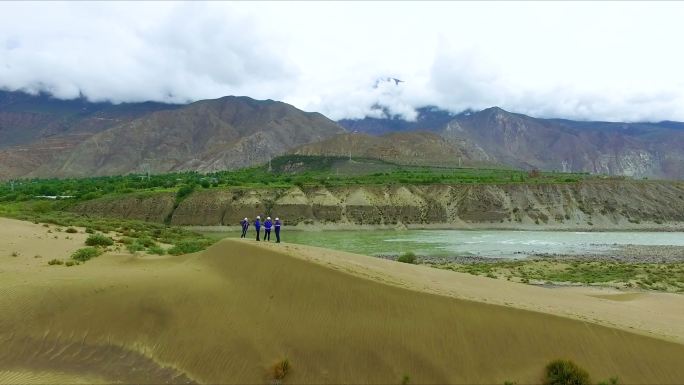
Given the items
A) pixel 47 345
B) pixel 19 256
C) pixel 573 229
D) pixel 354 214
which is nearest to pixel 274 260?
pixel 47 345

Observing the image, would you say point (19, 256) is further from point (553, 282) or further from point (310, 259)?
point (553, 282)

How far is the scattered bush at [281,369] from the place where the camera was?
11.7 m

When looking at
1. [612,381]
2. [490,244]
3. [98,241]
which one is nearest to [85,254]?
[98,241]

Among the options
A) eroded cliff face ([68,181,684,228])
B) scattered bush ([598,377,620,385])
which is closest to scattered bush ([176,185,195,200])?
eroded cliff face ([68,181,684,228])

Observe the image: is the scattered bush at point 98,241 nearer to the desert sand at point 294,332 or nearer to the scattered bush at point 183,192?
the desert sand at point 294,332

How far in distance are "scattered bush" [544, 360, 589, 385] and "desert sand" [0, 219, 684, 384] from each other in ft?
0.96

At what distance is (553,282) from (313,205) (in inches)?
2481

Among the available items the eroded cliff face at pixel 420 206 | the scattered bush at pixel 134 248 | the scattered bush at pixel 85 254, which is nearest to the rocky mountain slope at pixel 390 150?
the eroded cliff face at pixel 420 206

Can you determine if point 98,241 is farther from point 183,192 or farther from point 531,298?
point 183,192

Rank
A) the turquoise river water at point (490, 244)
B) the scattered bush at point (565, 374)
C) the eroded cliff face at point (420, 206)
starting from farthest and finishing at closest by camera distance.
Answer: the eroded cliff face at point (420, 206) < the turquoise river water at point (490, 244) < the scattered bush at point (565, 374)

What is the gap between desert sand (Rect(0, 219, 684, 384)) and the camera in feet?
39.0

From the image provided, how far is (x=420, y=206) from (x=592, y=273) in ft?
191

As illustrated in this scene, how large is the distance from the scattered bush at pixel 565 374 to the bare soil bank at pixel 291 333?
29cm

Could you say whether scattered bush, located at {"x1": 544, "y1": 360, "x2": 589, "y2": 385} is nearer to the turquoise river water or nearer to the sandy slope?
the sandy slope
